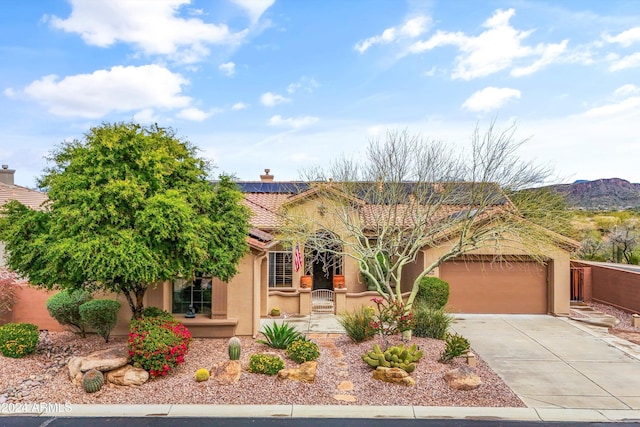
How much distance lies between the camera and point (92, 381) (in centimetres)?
923

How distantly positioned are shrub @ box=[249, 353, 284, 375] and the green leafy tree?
8.31 feet

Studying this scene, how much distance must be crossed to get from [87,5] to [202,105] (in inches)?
276

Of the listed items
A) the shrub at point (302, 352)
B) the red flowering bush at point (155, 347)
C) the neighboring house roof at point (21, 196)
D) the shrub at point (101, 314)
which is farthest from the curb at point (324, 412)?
the neighboring house roof at point (21, 196)

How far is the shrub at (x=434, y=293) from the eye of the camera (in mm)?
16828

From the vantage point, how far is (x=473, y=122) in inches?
523

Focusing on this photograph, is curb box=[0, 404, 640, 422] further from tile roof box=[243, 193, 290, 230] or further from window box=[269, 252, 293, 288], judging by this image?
window box=[269, 252, 293, 288]

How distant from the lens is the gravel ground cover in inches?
353

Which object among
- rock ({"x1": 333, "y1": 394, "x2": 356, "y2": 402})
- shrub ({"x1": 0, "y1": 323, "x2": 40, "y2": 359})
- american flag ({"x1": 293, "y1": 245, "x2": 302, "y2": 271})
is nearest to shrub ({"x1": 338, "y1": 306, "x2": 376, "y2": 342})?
rock ({"x1": 333, "y1": 394, "x2": 356, "y2": 402})

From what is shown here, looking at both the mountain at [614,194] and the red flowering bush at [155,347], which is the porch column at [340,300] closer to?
the red flowering bush at [155,347]

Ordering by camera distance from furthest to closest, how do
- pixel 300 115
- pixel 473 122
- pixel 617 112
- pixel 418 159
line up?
pixel 300 115 → pixel 617 112 → pixel 418 159 → pixel 473 122

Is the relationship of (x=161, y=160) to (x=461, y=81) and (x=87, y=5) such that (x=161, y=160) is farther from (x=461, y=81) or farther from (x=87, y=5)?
(x=461, y=81)

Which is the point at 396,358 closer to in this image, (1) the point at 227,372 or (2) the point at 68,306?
(1) the point at 227,372

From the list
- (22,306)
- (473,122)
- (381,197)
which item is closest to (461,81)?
(473,122)

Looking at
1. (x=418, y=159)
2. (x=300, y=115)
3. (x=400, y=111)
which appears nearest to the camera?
(x=418, y=159)
